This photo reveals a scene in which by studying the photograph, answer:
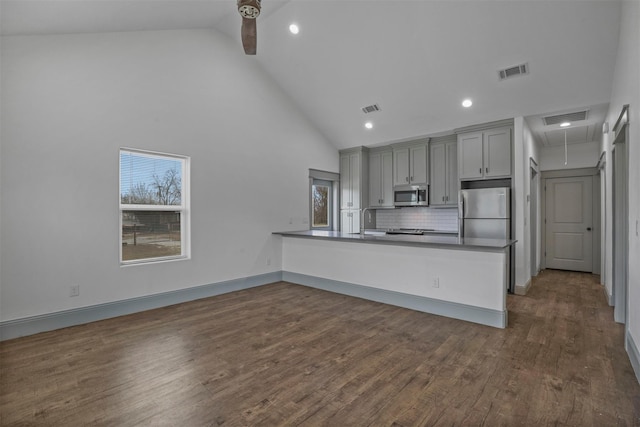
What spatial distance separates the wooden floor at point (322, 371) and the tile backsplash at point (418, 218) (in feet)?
8.34

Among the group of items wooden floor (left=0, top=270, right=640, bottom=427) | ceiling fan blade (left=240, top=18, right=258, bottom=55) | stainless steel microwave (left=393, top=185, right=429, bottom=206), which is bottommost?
wooden floor (left=0, top=270, right=640, bottom=427)

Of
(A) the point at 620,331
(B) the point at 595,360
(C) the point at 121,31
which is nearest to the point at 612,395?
(B) the point at 595,360

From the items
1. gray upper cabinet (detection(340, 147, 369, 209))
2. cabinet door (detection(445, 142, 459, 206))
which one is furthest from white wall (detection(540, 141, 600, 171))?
gray upper cabinet (detection(340, 147, 369, 209))

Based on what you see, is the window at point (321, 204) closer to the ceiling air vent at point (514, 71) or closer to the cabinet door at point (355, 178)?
the cabinet door at point (355, 178)

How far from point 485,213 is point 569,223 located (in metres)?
3.06

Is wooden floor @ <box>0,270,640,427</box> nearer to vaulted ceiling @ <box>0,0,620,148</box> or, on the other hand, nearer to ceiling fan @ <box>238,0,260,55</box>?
ceiling fan @ <box>238,0,260,55</box>

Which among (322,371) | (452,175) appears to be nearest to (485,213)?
(452,175)

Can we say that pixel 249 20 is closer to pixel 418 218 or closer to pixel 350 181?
pixel 350 181

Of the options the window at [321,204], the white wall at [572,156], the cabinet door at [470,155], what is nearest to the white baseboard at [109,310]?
the window at [321,204]

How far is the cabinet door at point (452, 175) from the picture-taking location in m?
5.58

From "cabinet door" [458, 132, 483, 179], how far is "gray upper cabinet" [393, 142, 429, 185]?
78 centimetres

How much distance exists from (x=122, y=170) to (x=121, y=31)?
1.59 m

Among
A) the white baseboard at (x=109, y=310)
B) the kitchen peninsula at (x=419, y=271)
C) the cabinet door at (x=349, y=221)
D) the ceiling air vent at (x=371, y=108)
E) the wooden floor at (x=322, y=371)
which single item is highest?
the ceiling air vent at (x=371, y=108)

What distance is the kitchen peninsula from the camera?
3.30 m
